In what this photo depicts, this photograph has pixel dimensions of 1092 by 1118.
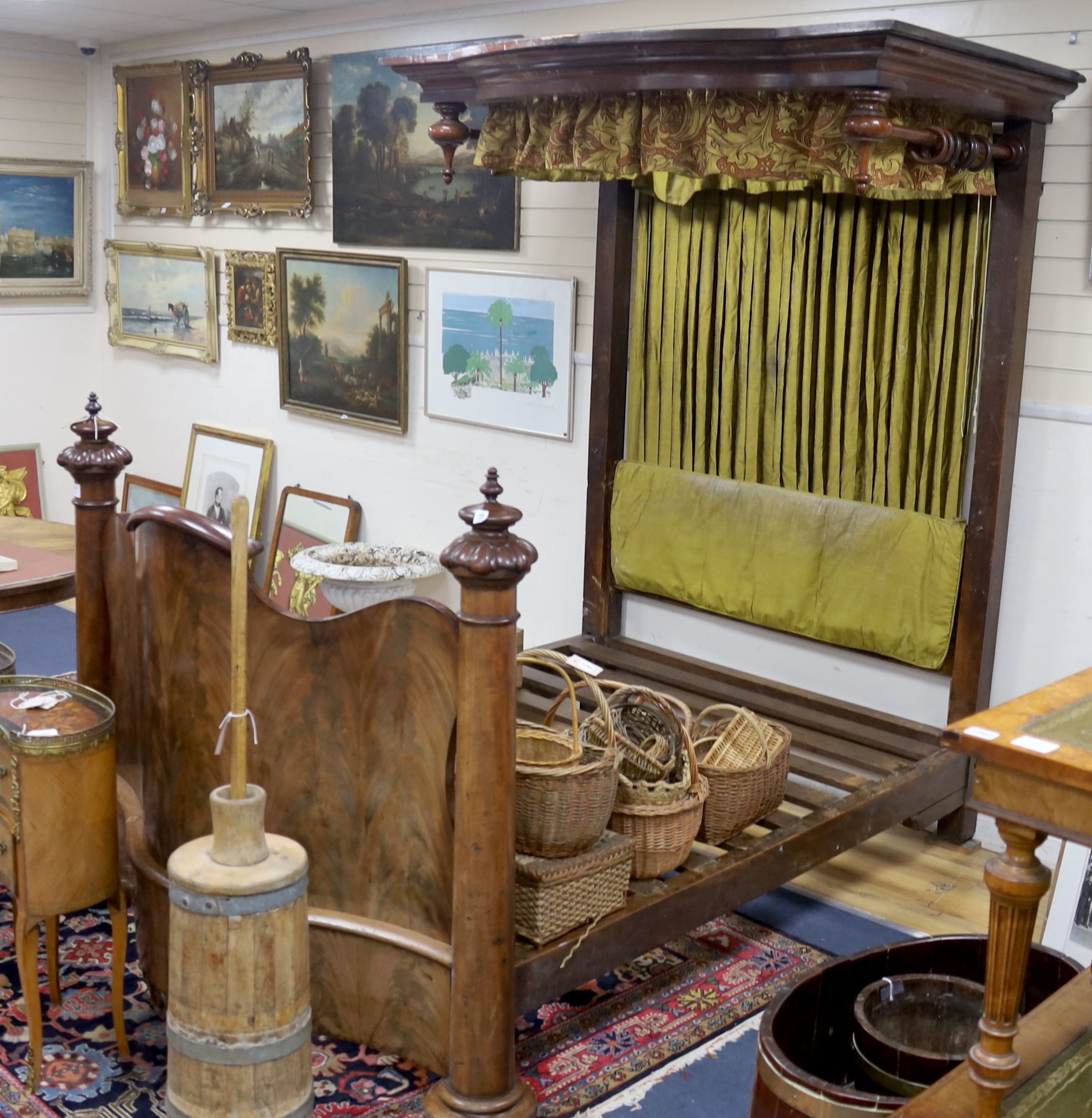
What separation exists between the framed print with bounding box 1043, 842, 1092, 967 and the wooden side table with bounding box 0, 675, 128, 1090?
9.08 feet

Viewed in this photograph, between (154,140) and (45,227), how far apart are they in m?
1.09

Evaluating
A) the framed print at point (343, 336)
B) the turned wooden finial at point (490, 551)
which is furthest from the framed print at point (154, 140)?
the turned wooden finial at point (490, 551)

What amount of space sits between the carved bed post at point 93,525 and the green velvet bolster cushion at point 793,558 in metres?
2.36

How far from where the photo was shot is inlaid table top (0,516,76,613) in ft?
15.6

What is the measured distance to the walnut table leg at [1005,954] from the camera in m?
2.36

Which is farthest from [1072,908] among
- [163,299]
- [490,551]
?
[163,299]

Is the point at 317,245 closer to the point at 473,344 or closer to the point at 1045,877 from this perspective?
the point at 473,344

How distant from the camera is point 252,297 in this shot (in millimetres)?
7957

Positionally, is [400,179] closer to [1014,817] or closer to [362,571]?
[362,571]

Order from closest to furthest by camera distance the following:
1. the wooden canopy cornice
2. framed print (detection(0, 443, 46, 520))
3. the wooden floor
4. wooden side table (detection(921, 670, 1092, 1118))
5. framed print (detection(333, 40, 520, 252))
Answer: wooden side table (detection(921, 670, 1092, 1118)), the wooden canopy cornice, the wooden floor, framed print (detection(333, 40, 520, 252)), framed print (detection(0, 443, 46, 520))

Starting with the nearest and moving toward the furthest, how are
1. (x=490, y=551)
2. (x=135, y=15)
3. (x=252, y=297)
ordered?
1. (x=490, y=551)
2. (x=135, y=15)
3. (x=252, y=297)

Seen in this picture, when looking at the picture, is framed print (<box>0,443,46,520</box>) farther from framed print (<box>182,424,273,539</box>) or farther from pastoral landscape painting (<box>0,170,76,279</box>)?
framed print (<box>182,424,273,539</box>)

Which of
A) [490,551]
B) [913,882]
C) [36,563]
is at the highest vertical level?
[490,551]

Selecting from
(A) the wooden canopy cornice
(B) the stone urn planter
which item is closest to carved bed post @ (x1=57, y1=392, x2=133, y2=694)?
(A) the wooden canopy cornice
